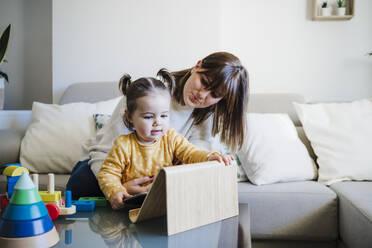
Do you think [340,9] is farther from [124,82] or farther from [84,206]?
[84,206]

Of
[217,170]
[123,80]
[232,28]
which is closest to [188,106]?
[123,80]

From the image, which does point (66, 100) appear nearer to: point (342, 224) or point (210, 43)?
point (210, 43)

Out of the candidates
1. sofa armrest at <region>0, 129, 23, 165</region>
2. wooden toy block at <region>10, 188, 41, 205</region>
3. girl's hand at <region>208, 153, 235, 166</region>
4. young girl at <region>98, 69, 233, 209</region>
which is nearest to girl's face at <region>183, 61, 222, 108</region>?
young girl at <region>98, 69, 233, 209</region>

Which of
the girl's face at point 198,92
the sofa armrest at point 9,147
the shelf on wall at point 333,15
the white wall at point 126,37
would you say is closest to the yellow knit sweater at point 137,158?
the girl's face at point 198,92

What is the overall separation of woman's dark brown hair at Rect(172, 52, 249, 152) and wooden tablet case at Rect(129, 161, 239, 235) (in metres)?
0.38

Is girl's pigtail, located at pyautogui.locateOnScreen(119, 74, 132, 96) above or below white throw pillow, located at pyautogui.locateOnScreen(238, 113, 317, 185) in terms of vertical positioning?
above

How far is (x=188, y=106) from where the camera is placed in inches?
54.4

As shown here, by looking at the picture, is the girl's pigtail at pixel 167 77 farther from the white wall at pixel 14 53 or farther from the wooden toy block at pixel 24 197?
the white wall at pixel 14 53

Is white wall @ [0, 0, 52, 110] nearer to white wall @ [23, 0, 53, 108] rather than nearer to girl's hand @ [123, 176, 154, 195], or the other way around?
white wall @ [23, 0, 53, 108]

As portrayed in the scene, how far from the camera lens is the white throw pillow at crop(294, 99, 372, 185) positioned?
1.77 metres

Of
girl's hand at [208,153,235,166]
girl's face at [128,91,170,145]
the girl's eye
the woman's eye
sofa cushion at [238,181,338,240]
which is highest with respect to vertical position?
the woman's eye

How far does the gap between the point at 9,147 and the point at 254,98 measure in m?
1.31

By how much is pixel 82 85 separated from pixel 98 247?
172 centimetres

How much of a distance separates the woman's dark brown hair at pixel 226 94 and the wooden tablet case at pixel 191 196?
0.38 meters
